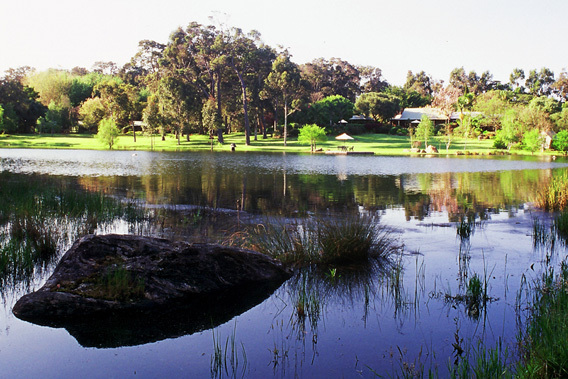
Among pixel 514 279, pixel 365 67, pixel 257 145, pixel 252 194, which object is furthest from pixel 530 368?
pixel 365 67

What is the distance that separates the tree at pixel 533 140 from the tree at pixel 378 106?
29.6 metres

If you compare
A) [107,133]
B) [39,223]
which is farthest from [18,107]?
[39,223]

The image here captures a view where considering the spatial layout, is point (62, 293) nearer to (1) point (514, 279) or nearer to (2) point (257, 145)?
(1) point (514, 279)

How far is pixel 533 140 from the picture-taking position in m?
59.8

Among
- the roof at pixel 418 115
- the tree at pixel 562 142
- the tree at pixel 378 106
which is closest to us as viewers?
the tree at pixel 562 142

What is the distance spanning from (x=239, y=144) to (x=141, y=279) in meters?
64.0

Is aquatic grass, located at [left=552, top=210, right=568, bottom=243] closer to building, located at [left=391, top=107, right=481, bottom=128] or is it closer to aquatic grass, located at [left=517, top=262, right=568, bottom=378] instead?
aquatic grass, located at [left=517, top=262, right=568, bottom=378]

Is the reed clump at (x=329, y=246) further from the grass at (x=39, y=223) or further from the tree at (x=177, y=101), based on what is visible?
the tree at (x=177, y=101)

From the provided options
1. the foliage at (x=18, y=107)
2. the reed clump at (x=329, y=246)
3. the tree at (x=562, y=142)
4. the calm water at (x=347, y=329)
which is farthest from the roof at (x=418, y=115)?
the reed clump at (x=329, y=246)

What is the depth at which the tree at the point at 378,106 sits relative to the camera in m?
87.0

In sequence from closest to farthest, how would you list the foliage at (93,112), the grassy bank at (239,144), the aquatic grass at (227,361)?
the aquatic grass at (227,361), the grassy bank at (239,144), the foliage at (93,112)

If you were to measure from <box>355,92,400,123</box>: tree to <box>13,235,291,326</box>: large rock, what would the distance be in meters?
82.3

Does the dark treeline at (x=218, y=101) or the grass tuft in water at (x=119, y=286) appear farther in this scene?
the dark treeline at (x=218, y=101)

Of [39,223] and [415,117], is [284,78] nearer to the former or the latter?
[415,117]
